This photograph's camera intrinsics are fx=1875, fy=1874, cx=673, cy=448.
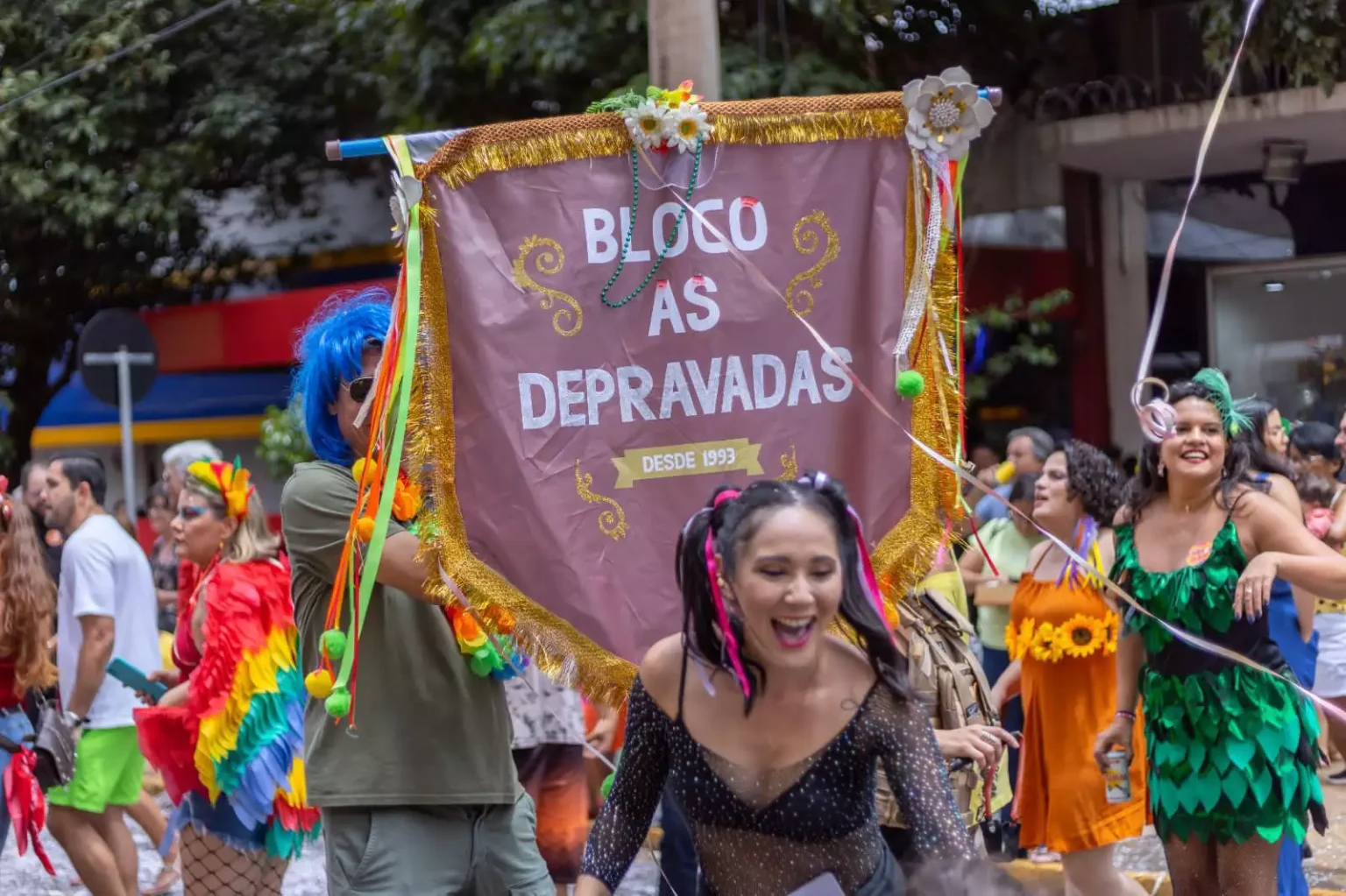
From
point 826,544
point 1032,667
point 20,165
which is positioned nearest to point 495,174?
point 826,544

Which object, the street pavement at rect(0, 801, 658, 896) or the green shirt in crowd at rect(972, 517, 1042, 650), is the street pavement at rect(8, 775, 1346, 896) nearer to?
the street pavement at rect(0, 801, 658, 896)

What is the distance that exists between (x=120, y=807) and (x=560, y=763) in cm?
203

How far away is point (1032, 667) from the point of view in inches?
270

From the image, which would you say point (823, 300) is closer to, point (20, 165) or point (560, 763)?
point (560, 763)

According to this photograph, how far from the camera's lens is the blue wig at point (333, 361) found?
12.9 feet

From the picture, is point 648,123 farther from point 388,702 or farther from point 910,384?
point 388,702

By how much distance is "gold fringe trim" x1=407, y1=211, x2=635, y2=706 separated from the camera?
12.7ft

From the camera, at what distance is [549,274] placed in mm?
3959

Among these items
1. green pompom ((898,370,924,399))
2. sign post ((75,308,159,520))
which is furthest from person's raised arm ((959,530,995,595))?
sign post ((75,308,159,520))

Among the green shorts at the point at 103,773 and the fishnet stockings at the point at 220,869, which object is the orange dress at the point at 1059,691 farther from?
the green shorts at the point at 103,773

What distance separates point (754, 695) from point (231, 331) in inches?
595

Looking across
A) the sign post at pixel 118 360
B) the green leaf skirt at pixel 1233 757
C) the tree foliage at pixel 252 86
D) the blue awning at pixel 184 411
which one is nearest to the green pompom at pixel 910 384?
the green leaf skirt at pixel 1233 757

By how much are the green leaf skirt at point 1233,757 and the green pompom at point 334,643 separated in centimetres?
267

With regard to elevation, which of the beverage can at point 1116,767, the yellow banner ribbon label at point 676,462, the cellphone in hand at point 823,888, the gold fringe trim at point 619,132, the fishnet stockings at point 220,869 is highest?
the gold fringe trim at point 619,132
